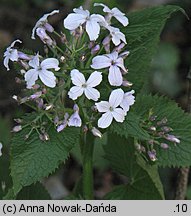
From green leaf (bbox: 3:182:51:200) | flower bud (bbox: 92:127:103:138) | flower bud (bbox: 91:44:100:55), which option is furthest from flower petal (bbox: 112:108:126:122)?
green leaf (bbox: 3:182:51:200)

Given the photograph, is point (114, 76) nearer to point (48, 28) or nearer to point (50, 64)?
point (50, 64)

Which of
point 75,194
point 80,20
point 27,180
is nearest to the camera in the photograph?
point 27,180

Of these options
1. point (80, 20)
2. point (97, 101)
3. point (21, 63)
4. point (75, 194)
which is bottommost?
point (75, 194)

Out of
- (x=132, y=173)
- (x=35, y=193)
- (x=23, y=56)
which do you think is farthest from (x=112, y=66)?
(x=35, y=193)

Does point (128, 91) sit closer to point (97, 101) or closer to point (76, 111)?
point (97, 101)

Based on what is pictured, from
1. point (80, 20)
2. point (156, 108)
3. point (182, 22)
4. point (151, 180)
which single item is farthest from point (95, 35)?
point (182, 22)

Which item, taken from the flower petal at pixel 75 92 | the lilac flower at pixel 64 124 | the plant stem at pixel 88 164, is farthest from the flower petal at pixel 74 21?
the plant stem at pixel 88 164

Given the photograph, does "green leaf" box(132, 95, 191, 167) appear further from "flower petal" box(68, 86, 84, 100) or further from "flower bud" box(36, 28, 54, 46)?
"flower bud" box(36, 28, 54, 46)
